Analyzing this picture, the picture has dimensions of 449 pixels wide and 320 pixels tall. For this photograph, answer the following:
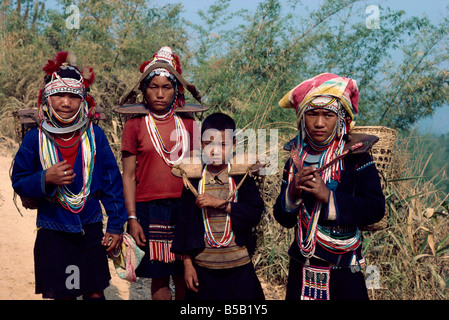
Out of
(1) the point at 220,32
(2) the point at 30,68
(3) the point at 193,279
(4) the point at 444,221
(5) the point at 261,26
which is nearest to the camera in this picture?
(3) the point at 193,279

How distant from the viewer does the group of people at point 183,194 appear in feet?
8.64

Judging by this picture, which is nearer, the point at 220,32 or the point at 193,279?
the point at 193,279

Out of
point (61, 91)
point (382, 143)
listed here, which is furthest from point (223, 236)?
point (382, 143)

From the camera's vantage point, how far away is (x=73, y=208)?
304 cm

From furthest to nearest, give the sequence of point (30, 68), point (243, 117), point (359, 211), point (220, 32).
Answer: point (30, 68), point (220, 32), point (243, 117), point (359, 211)

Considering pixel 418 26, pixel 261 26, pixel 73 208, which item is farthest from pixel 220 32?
pixel 73 208

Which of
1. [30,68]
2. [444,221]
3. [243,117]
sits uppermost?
[30,68]

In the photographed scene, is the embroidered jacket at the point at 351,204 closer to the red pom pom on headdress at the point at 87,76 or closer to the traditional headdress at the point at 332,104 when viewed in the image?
the traditional headdress at the point at 332,104

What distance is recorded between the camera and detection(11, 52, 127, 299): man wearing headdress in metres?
3.00

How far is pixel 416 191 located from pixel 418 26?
3682 millimetres

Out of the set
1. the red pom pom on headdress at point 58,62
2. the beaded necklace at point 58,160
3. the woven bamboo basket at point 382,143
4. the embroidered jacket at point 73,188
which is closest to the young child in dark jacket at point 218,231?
the embroidered jacket at point 73,188

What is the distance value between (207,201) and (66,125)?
3.49 ft

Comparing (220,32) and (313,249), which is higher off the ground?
(220,32)

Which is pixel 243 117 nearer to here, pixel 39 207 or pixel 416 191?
pixel 416 191
